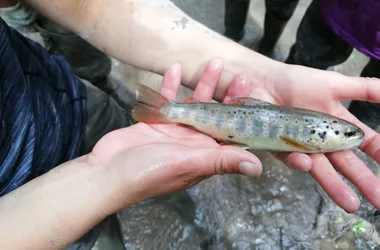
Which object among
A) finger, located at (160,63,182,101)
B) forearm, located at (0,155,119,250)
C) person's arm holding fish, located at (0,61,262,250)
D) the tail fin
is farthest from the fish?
forearm, located at (0,155,119,250)

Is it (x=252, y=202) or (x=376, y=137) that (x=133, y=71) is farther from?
(x=376, y=137)

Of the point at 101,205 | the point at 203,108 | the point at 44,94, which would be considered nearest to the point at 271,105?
the point at 203,108

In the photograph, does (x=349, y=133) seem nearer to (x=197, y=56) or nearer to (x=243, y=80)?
(x=243, y=80)

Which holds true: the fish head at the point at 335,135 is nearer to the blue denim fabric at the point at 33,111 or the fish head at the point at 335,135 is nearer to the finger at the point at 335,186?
the finger at the point at 335,186

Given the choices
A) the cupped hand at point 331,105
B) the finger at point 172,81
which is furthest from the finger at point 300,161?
the finger at point 172,81

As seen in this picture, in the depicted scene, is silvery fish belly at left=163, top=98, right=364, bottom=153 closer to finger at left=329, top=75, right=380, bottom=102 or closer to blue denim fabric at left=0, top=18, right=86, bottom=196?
finger at left=329, top=75, right=380, bottom=102

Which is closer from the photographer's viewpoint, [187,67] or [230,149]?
[230,149]
